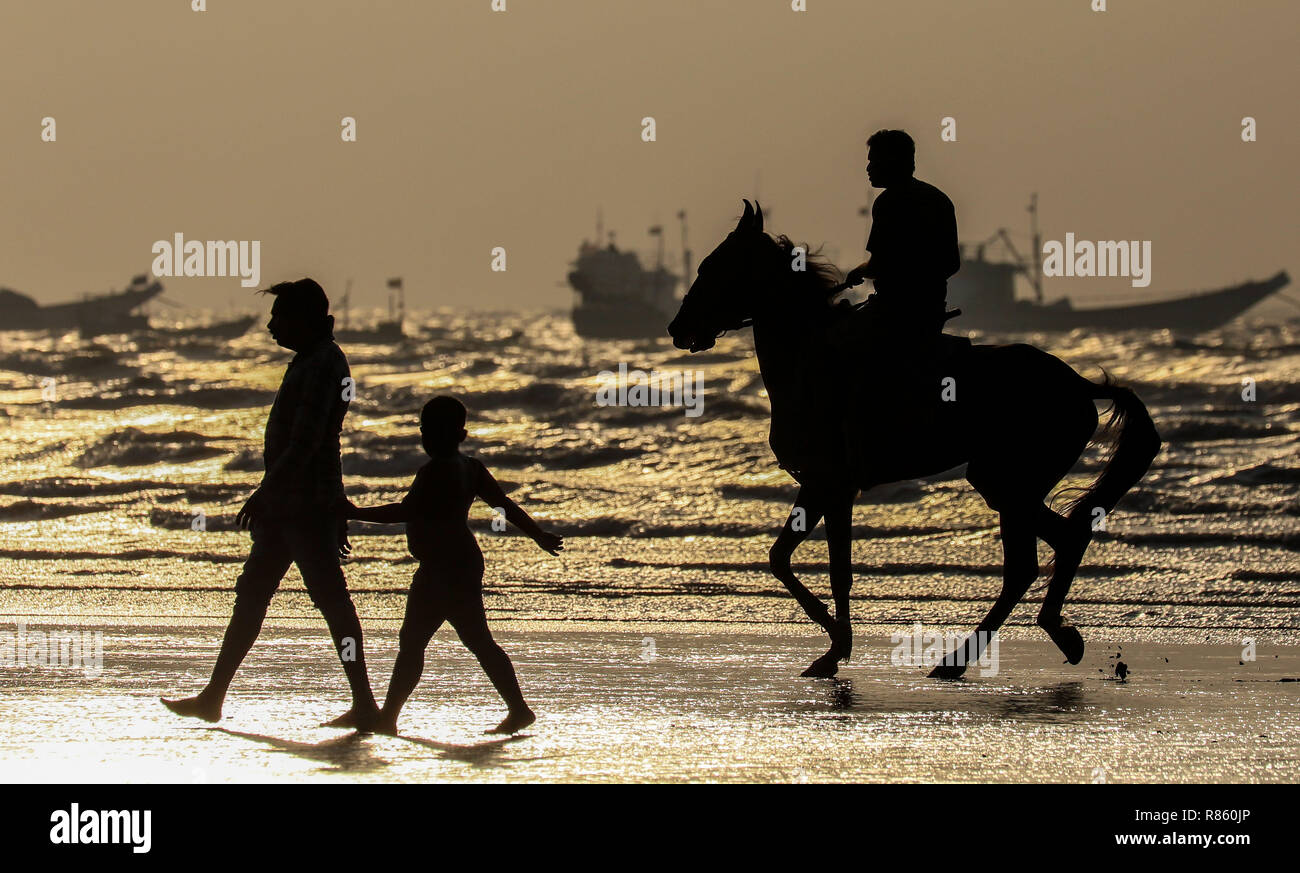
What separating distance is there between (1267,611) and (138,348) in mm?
79396

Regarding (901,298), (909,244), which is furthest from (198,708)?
(909,244)

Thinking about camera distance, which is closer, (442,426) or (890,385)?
(442,426)

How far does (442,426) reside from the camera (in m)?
6.47

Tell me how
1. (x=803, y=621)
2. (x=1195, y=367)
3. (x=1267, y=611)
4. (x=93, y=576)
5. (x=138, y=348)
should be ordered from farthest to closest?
(x=138, y=348) < (x=1195, y=367) < (x=93, y=576) < (x=1267, y=611) < (x=803, y=621)

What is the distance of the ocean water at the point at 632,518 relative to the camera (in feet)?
40.1

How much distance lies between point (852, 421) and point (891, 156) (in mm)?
1348

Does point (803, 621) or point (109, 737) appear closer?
point (109, 737)

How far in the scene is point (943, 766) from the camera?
218 inches

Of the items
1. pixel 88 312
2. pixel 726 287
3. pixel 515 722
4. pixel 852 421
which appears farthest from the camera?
pixel 88 312

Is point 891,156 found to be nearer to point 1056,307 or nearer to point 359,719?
point 359,719

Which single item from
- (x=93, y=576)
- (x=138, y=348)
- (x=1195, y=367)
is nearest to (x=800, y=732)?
(x=93, y=576)

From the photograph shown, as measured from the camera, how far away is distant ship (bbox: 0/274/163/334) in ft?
414
